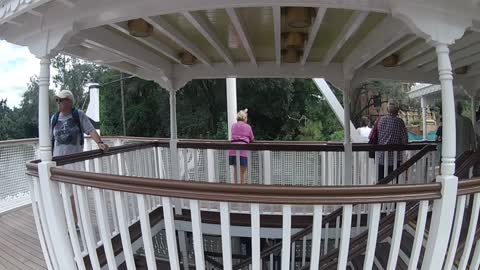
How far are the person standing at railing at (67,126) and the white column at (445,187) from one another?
2.87 m

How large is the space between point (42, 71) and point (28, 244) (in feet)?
7.48

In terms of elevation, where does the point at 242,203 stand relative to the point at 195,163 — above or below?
above

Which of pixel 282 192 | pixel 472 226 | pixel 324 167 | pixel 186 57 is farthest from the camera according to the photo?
pixel 324 167

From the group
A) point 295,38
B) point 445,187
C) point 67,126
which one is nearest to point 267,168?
point 295,38

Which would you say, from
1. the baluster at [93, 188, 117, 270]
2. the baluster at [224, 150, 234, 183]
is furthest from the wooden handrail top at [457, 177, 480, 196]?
the baluster at [224, 150, 234, 183]

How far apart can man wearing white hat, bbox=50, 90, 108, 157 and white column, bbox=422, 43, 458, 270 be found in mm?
2876

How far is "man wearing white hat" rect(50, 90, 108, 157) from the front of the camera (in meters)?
3.58

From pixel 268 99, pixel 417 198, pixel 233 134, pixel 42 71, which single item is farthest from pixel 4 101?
pixel 417 198

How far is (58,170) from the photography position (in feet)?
7.75

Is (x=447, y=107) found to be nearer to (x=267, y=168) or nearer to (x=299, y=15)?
(x=299, y=15)

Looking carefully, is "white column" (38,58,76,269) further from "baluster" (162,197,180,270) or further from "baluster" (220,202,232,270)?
"baluster" (220,202,232,270)

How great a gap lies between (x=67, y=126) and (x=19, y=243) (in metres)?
1.42

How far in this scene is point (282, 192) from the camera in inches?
72.3

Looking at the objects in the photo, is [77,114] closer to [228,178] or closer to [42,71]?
[42,71]
